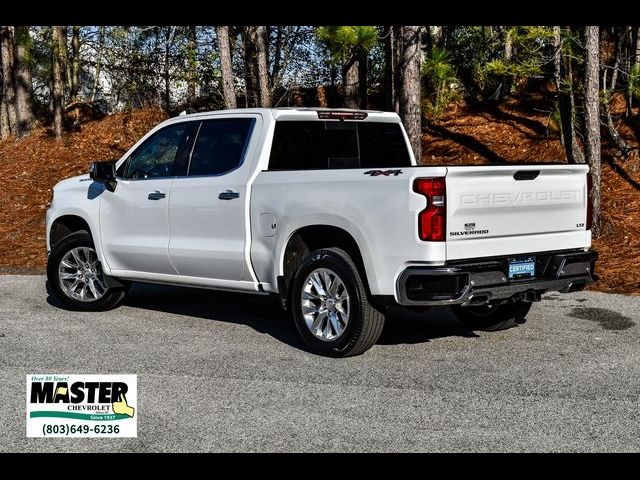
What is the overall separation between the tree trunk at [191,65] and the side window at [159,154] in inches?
527

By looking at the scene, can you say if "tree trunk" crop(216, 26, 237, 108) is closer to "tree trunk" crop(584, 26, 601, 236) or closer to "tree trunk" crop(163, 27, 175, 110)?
"tree trunk" crop(163, 27, 175, 110)

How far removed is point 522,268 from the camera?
688 cm

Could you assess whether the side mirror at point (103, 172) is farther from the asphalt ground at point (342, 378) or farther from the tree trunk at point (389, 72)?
the tree trunk at point (389, 72)

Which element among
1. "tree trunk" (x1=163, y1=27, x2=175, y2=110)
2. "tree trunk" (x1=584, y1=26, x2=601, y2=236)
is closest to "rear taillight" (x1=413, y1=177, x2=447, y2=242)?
"tree trunk" (x1=584, y1=26, x2=601, y2=236)

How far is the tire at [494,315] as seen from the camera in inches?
318

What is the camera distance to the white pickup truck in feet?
21.3

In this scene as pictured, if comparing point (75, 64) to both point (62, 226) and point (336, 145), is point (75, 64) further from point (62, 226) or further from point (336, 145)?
point (336, 145)

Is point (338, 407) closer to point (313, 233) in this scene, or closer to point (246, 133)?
point (313, 233)

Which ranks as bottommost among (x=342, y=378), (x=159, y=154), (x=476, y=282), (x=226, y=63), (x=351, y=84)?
(x=342, y=378)

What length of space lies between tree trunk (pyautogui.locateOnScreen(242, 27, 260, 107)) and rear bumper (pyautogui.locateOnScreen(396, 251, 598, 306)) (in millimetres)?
14616

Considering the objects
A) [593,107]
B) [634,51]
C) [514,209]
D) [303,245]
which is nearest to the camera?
[514,209]

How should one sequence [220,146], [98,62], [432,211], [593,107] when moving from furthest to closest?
[98,62] → [593,107] → [220,146] → [432,211]

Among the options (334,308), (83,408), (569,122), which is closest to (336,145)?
(334,308)

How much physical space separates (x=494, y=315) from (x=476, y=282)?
166 centimetres
